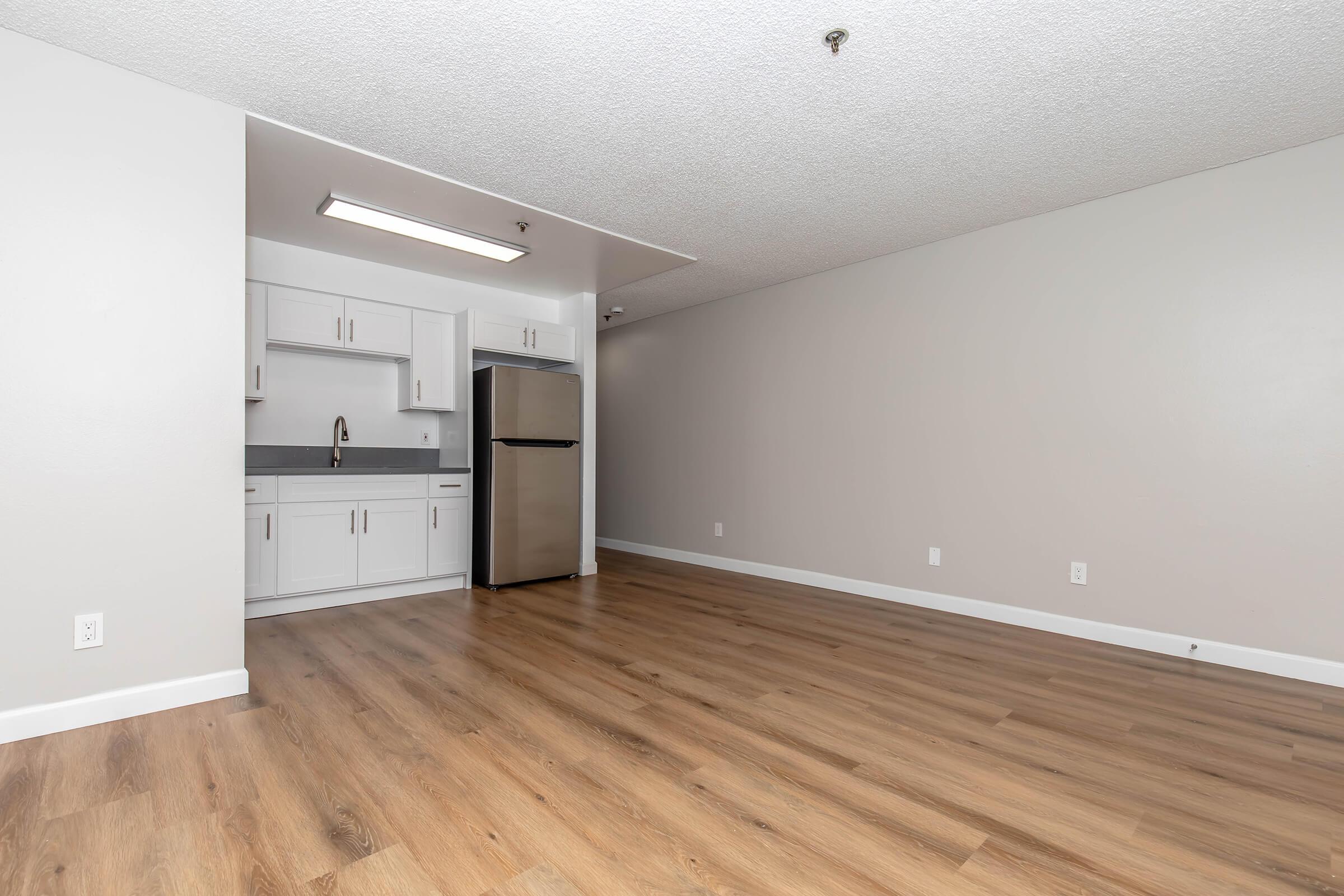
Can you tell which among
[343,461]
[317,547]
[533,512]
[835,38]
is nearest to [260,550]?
[317,547]

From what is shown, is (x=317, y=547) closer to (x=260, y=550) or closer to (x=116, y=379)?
(x=260, y=550)

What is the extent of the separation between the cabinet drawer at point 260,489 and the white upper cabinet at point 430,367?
115cm

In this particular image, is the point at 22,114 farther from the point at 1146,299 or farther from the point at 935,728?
the point at 1146,299

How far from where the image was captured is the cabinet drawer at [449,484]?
454 cm

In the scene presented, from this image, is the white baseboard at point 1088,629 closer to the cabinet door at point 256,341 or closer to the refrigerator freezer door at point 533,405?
the refrigerator freezer door at point 533,405

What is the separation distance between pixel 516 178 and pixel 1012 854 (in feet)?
11.1

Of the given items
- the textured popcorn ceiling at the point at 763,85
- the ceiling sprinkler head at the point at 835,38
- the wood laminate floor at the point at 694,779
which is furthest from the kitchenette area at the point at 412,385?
the ceiling sprinkler head at the point at 835,38

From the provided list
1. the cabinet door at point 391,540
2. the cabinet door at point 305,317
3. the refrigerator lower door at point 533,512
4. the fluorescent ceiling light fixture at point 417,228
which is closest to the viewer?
the fluorescent ceiling light fixture at point 417,228

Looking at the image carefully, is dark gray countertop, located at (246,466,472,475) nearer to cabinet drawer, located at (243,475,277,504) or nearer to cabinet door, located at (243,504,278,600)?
cabinet drawer, located at (243,475,277,504)

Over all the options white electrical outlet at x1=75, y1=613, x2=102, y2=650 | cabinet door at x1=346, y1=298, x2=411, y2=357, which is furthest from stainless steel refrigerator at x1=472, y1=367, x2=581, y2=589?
white electrical outlet at x1=75, y1=613, x2=102, y2=650

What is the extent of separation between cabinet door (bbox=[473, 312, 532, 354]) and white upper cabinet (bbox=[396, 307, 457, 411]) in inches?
8.8

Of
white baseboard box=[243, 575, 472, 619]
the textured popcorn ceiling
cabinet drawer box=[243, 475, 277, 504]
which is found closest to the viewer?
the textured popcorn ceiling

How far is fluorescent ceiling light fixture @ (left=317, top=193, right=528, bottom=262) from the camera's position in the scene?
353 centimetres

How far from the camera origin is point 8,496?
217cm
